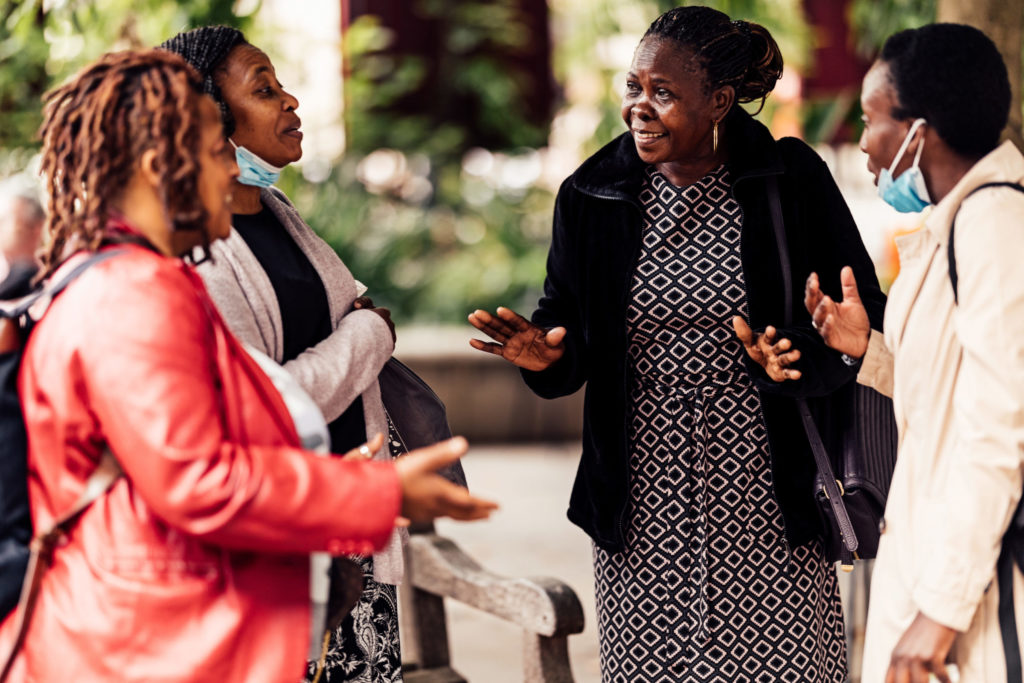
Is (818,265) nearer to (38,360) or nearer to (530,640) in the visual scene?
(530,640)

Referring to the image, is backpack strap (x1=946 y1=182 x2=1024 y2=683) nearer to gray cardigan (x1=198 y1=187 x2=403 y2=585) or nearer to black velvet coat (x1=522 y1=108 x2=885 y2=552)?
black velvet coat (x1=522 y1=108 x2=885 y2=552)

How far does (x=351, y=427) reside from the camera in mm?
2531

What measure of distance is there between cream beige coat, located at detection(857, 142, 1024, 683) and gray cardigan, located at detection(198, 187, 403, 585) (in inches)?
38.7

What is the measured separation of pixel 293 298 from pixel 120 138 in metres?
0.75

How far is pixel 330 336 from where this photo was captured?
246 cm

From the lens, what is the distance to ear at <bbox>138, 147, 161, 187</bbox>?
1.72m

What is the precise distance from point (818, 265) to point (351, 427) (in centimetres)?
110

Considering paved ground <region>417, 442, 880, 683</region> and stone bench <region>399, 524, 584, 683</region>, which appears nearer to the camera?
stone bench <region>399, 524, 584, 683</region>

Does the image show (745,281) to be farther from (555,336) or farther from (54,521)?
(54,521)

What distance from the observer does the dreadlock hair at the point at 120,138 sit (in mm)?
1728

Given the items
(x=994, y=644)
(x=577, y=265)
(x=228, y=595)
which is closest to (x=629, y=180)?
(x=577, y=265)

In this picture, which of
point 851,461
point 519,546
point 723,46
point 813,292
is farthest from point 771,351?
point 519,546

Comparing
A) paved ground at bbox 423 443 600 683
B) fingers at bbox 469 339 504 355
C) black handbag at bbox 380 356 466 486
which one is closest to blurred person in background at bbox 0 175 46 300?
paved ground at bbox 423 443 600 683

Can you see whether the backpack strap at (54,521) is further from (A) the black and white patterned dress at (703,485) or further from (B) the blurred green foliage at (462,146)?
(B) the blurred green foliage at (462,146)
